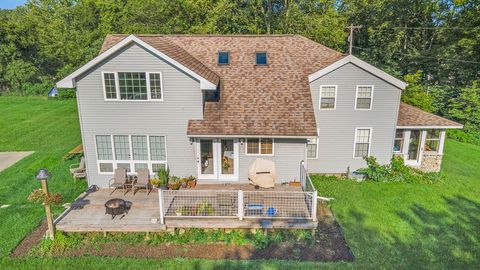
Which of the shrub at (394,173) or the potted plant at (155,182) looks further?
the shrub at (394,173)

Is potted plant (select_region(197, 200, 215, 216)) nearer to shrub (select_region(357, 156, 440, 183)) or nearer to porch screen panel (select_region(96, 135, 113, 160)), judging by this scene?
porch screen panel (select_region(96, 135, 113, 160))

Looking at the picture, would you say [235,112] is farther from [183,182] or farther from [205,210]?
[205,210]

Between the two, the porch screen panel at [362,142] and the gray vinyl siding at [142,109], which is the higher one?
the gray vinyl siding at [142,109]

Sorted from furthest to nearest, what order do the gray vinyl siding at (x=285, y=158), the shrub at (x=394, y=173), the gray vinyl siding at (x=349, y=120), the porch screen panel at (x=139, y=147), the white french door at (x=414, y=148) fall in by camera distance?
the white french door at (x=414, y=148)
the shrub at (x=394, y=173)
the gray vinyl siding at (x=349, y=120)
the gray vinyl siding at (x=285, y=158)
the porch screen panel at (x=139, y=147)

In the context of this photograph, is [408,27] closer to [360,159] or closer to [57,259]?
[360,159]

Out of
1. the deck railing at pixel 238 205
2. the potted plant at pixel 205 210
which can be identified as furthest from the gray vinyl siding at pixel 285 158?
the potted plant at pixel 205 210

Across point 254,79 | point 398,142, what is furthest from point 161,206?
point 398,142

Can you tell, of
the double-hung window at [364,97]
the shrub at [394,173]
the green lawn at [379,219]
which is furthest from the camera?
the shrub at [394,173]

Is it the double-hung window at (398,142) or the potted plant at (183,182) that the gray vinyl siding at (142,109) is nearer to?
the potted plant at (183,182)
